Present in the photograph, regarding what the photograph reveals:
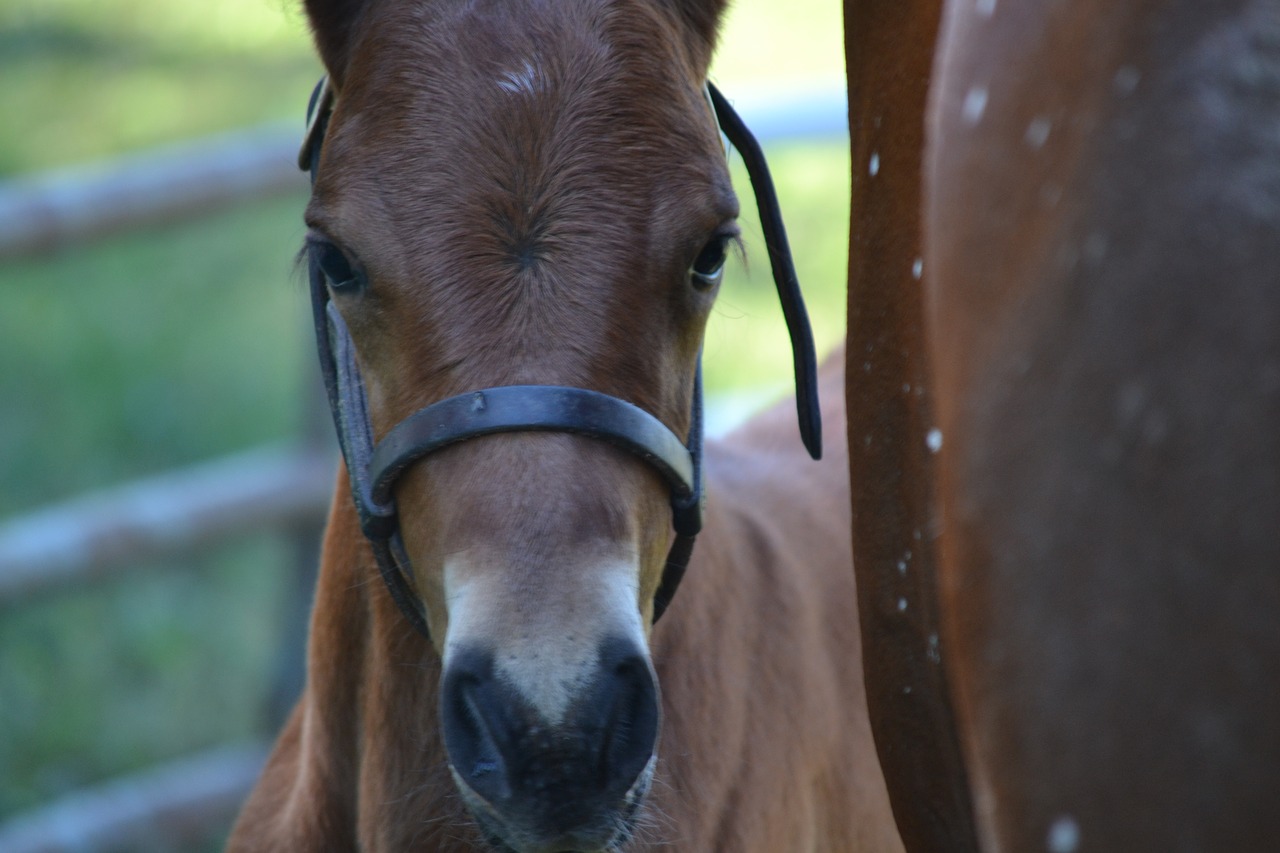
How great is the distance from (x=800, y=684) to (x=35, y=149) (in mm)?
6512

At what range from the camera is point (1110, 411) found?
118 cm

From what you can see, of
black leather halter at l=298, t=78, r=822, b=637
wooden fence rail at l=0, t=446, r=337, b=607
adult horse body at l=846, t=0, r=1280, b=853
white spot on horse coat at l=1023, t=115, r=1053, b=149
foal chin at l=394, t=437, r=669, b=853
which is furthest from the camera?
wooden fence rail at l=0, t=446, r=337, b=607

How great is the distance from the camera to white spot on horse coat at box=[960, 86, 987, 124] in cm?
130

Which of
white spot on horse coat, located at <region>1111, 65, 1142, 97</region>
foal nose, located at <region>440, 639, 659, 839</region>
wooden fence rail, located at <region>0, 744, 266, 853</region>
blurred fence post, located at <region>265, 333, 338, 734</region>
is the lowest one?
wooden fence rail, located at <region>0, 744, 266, 853</region>

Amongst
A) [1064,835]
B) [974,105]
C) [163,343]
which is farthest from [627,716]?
[163,343]

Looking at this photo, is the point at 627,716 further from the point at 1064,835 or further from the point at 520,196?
the point at 520,196

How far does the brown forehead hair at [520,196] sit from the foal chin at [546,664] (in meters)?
0.16

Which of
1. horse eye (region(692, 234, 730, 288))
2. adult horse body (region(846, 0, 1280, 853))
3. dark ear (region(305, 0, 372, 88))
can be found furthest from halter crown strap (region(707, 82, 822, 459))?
adult horse body (region(846, 0, 1280, 853))

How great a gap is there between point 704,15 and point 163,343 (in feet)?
16.3

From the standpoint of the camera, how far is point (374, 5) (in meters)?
1.80

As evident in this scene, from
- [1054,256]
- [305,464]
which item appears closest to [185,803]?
[305,464]

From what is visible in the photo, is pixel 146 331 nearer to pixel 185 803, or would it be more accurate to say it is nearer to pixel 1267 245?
A: pixel 185 803

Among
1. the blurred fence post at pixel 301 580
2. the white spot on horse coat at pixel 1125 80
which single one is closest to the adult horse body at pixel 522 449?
the white spot on horse coat at pixel 1125 80

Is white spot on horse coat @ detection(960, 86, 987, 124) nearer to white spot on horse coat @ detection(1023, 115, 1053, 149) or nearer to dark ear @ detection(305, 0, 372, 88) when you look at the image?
white spot on horse coat @ detection(1023, 115, 1053, 149)
